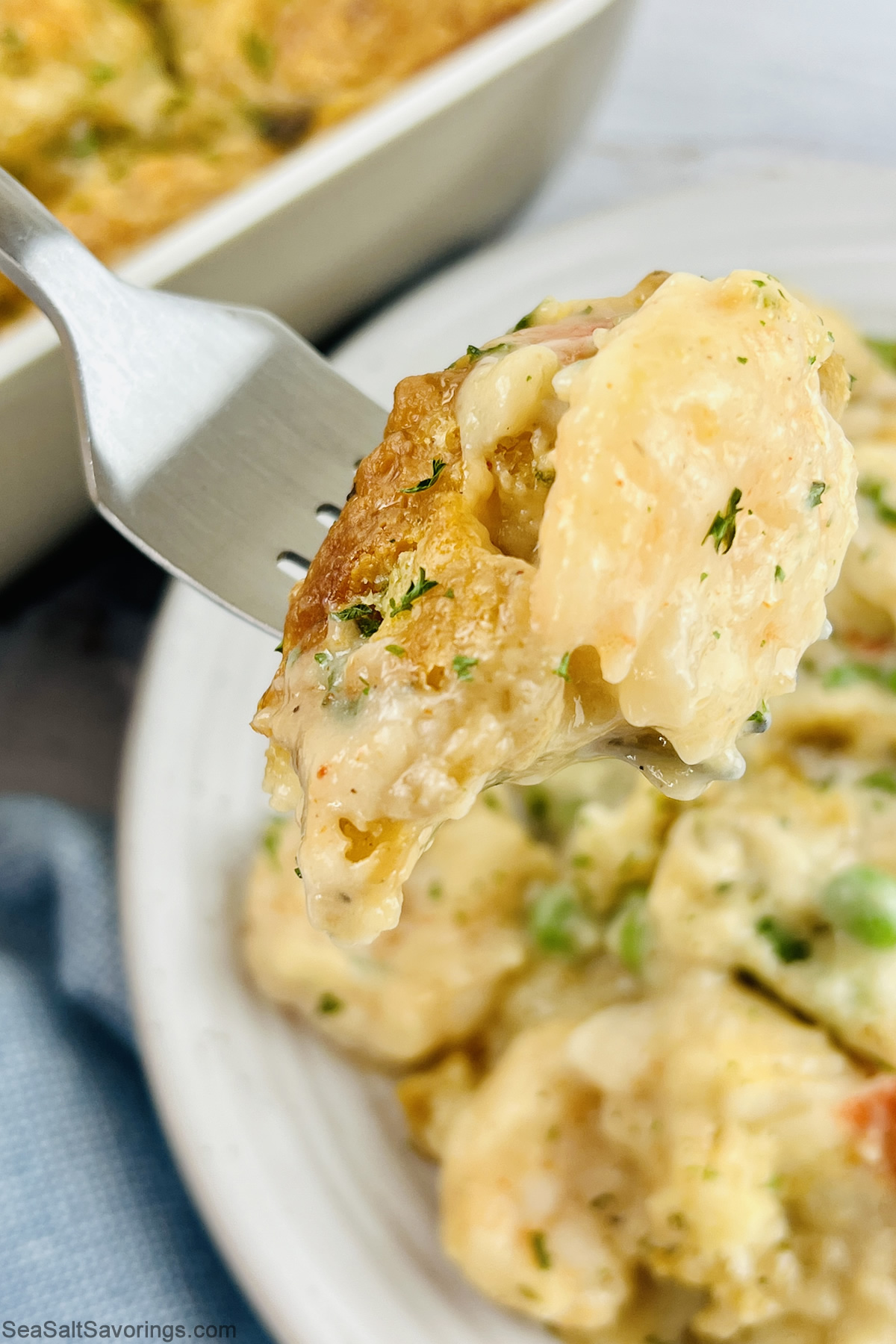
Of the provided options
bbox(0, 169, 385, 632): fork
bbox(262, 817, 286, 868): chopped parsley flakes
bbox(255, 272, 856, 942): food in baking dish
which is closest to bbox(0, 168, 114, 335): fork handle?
bbox(0, 169, 385, 632): fork

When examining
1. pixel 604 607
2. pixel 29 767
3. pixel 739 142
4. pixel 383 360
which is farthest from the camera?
pixel 739 142

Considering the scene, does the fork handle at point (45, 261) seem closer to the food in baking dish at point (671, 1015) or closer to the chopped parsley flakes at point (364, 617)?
the chopped parsley flakes at point (364, 617)

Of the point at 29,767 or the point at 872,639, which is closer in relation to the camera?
the point at 872,639

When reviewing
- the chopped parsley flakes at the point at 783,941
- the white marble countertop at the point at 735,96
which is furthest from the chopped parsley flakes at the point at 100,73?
the chopped parsley flakes at the point at 783,941

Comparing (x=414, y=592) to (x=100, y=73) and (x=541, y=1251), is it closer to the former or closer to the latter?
(x=541, y=1251)

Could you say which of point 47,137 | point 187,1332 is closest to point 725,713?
point 187,1332

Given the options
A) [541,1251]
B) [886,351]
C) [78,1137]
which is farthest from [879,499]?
[78,1137]

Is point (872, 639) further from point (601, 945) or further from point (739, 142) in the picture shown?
point (739, 142)

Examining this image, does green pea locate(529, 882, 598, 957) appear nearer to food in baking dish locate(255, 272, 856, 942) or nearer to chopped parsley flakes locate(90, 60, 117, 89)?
food in baking dish locate(255, 272, 856, 942)
